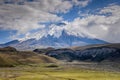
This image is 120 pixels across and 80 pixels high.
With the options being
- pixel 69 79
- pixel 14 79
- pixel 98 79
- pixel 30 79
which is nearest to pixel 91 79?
pixel 98 79

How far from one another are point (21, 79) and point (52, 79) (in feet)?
75.1

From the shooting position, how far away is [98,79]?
188m

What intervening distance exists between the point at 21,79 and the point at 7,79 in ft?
33.2

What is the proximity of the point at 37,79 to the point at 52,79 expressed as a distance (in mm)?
11239

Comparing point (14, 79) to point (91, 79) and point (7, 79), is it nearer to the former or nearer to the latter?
point (7, 79)

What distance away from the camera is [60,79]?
184 m

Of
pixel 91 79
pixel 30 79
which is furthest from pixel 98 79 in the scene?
pixel 30 79

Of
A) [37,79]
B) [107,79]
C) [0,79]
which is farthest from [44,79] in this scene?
[107,79]

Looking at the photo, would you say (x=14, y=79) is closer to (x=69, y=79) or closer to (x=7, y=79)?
(x=7, y=79)

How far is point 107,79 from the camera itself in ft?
623

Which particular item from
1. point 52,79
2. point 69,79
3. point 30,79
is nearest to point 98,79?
point 69,79

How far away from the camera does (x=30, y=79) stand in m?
182

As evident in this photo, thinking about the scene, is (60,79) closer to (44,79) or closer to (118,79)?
(44,79)

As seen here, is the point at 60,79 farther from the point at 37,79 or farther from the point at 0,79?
the point at 0,79
